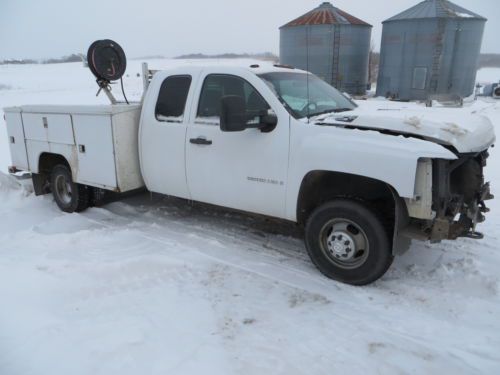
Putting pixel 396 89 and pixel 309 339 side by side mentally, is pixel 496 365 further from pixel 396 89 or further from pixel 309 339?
pixel 396 89

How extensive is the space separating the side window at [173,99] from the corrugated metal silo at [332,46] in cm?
1909

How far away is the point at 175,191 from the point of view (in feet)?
16.7

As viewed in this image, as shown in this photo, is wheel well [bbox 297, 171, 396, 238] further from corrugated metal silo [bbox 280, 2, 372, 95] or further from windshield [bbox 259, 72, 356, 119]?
corrugated metal silo [bbox 280, 2, 372, 95]

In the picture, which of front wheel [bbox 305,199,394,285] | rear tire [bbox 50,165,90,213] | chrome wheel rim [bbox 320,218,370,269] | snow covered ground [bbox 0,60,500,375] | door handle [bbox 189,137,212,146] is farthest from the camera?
rear tire [bbox 50,165,90,213]

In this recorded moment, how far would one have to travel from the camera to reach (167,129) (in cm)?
492

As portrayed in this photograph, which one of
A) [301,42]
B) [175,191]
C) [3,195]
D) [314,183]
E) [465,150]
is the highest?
[301,42]

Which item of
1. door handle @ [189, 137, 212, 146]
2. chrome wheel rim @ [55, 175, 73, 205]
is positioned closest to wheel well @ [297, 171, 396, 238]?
door handle @ [189, 137, 212, 146]

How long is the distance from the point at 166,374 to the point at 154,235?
8.27 ft

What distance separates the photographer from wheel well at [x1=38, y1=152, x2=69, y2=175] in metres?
6.27

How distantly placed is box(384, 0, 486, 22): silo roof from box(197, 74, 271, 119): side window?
66.7 feet

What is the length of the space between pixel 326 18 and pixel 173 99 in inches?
839

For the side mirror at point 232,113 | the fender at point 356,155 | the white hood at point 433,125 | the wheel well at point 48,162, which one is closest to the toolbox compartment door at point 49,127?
the wheel well at point 48,162

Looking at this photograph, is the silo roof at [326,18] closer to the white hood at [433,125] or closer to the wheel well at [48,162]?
the wheel well at [48,162]

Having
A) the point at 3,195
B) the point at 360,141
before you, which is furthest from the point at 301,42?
the point at 360,141
